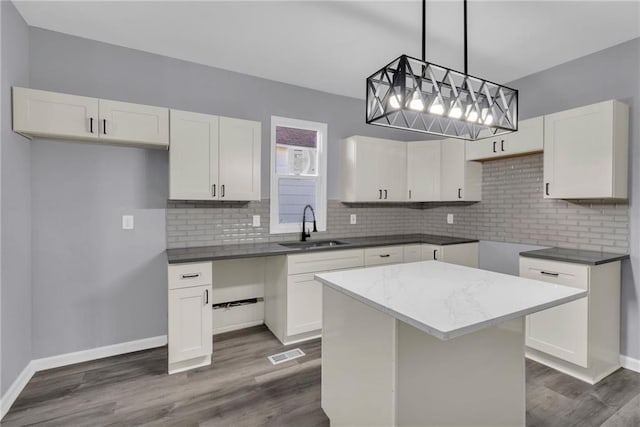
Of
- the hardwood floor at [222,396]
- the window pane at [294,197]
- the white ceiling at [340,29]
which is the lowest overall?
the hardwood floor at [222,396]

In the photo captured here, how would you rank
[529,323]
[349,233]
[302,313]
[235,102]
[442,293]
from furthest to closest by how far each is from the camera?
[349,233], [235,102], [302,313], [529,323], [442,293]

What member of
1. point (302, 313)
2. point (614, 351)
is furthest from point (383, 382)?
point (614, 351)

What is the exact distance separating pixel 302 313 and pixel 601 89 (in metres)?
3.42

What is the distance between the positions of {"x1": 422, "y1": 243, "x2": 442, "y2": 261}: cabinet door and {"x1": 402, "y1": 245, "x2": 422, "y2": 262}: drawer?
46 millimetres

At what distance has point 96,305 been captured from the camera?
109 inches

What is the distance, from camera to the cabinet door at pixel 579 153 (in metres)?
2.54

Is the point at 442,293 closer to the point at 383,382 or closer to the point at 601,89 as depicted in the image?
the point at 383,382

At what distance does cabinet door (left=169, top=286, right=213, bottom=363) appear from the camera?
248 centimetres

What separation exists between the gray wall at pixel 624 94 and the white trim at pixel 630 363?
32 millimetres

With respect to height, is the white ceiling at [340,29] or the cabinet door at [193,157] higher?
the white ceiling at [340,29]

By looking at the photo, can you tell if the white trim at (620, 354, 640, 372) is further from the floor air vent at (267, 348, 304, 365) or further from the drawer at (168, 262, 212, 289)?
the drawer at (168, 262, 212, 289)

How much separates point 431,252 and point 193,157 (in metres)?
2.77

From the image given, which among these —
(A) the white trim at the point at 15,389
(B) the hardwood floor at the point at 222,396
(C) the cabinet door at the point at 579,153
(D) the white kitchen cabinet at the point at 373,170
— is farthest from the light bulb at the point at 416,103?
(A) the white trim at the point at 15,389

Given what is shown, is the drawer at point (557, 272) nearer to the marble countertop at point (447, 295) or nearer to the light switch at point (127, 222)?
the marble countertop at point (447, 295)
